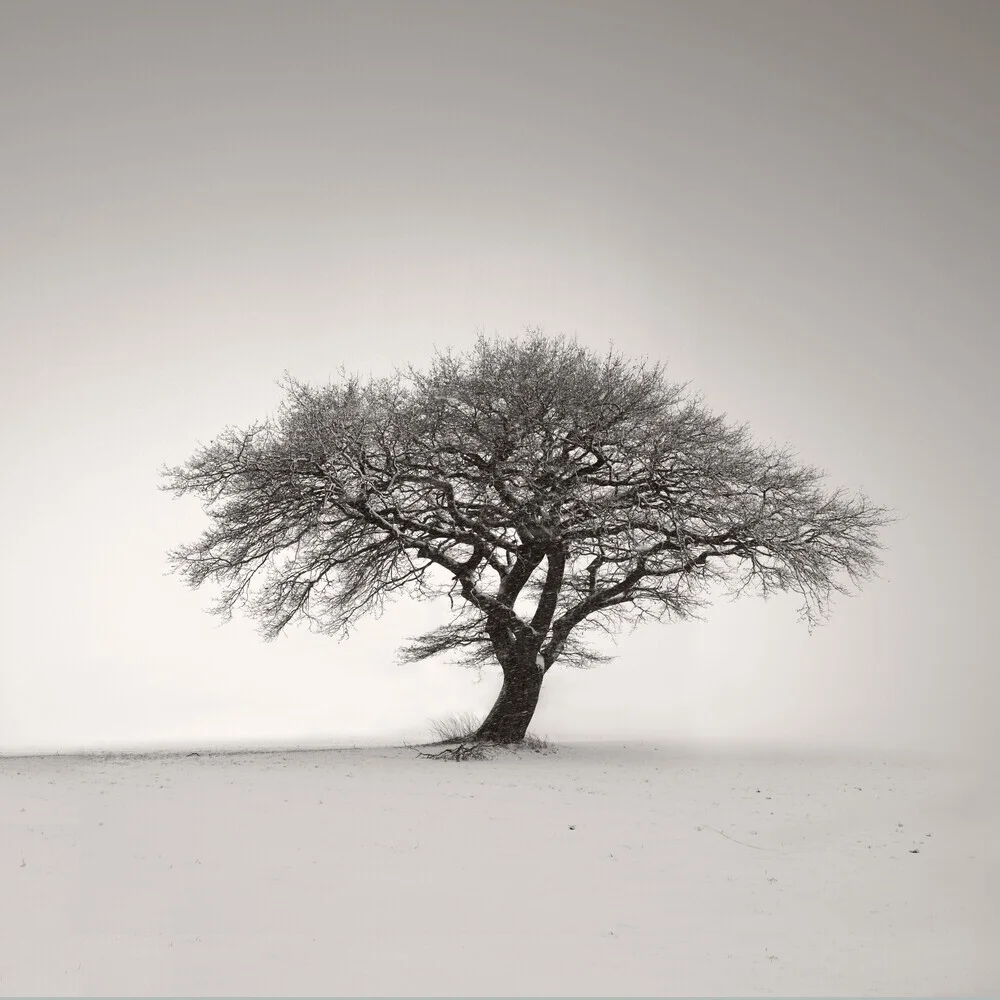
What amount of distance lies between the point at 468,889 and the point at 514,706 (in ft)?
29.5

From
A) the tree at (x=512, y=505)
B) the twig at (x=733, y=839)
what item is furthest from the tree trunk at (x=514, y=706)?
the twig at (x=733, y=839)

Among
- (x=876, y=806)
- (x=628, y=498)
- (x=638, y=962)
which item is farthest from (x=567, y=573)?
(x=638, y=962)

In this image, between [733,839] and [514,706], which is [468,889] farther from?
[514,706]

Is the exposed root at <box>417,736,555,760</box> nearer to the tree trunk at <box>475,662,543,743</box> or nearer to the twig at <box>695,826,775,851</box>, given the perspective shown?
the tree trunk at <box>475,662,543,743</box>

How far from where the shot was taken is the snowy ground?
6.10 meters

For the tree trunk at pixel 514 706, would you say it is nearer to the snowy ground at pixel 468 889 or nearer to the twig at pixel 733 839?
the snowy ground at pixel 468 889

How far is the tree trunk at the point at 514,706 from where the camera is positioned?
16516 millimetres

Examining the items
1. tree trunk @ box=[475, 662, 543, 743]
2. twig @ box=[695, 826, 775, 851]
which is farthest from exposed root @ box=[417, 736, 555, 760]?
twig @ box=[695, 826, 775, 851]

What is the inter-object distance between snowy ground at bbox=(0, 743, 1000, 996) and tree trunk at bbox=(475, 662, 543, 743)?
435cm

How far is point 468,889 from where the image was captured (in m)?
7.59

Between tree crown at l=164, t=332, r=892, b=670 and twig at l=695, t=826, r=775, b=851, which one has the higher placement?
tree crown at l=164, t=332, r=892, b=670

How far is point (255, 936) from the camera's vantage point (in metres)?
6.47

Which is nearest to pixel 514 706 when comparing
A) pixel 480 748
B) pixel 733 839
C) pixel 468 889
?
pixel 480 748

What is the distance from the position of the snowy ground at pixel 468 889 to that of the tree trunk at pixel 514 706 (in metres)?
4.35
